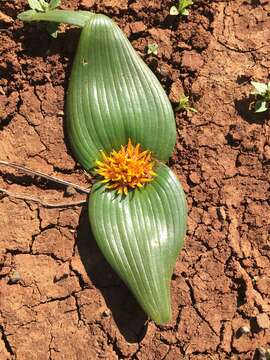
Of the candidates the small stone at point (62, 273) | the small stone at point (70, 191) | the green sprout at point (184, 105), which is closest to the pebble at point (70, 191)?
the small stone at point (70, 191)

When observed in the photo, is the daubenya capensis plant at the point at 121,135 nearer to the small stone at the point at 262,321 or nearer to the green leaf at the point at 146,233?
the green leaf at the point at 146,233

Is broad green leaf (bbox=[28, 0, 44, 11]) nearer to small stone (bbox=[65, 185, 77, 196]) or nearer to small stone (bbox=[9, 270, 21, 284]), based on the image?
small stone (bbox=[65, 185, 77, 196])

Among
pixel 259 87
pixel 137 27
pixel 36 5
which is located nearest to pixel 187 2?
pixel 137 27

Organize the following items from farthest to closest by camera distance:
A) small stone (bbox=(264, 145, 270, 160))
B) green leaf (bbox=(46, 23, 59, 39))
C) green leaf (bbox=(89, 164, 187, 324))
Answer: small stone (bbox=(264, 145, 270, 160)) < green leaf (bbox=(46, 23, 59, 39)) < green leaf (bbox=(89, 164, 187, 324))

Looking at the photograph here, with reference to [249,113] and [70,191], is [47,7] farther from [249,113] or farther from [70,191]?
[249,113]

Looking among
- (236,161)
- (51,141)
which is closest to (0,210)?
(51,141)

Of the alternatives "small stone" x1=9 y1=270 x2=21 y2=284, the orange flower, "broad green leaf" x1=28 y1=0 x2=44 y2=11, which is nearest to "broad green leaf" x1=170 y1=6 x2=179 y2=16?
"broad green leaf" x1=28 y1=0 x2=44 y2=11
